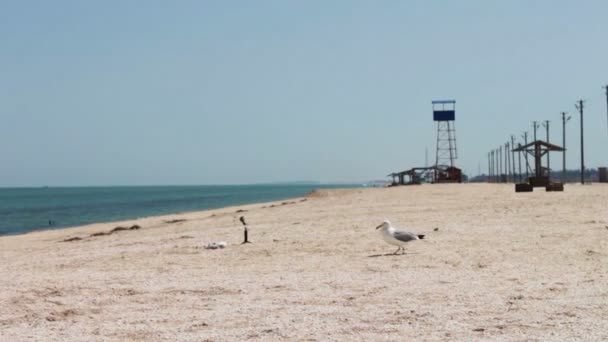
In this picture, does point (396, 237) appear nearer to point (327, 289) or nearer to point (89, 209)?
point (327, 289)

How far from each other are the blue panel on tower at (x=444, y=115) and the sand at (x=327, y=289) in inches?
2479

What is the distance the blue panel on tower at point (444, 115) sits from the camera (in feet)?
262

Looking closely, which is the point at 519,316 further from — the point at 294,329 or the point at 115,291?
the point at 115,291

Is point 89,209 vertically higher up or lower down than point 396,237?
lower down

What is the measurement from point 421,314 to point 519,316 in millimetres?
1011

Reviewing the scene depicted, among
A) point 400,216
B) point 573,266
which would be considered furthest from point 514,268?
point 400,216

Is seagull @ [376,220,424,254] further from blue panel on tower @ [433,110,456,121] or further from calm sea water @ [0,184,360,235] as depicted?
blue panel on tower @ [433,110,456,121]

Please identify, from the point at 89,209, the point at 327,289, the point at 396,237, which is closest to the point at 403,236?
the point at 396,237

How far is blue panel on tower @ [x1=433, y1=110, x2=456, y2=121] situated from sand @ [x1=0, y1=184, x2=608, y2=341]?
62977 millimetres

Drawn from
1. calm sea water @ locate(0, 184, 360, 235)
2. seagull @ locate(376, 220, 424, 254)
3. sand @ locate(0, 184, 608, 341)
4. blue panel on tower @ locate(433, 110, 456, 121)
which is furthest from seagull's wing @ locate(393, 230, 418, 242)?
blue panel on tower @ locate(433, 110, 456, 121)

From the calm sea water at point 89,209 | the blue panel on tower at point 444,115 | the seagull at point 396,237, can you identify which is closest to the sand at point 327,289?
the seagull at point 396,237

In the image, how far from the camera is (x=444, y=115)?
3155 inches

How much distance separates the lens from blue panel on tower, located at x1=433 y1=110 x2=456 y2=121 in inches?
3140

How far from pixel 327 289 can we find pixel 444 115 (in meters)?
71.8
